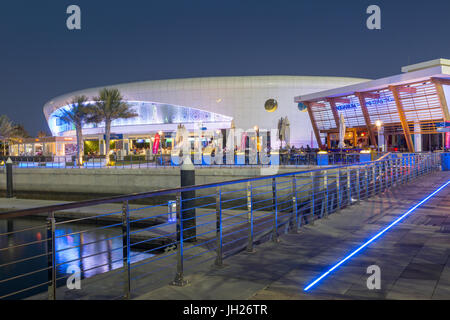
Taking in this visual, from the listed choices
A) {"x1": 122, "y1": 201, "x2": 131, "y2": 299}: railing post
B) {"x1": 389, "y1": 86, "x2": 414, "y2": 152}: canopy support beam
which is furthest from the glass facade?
{"x1": 122, "y1": 201, "x2": 131, "y2": 299}: railing post

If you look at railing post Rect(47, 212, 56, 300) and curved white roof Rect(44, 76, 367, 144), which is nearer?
railing post Rect(47, 212, 56, 300)

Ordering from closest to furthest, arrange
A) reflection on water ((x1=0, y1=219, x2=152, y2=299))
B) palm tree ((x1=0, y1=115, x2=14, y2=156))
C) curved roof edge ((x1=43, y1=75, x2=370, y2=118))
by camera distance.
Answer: reflection on water ((x1=0, y1=219, x2=152, y2=299)), palm tree ((x1=0, y1=115, x2=14, y2=156)), curved roof edge ((x1=43, y1=75, x2=370, y2=118))

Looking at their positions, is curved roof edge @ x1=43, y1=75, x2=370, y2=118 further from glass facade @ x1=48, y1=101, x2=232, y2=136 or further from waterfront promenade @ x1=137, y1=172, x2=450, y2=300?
waterfront promenade @ x1=137, y1=172, x2=450, y2=300

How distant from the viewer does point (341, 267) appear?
4.64 metres

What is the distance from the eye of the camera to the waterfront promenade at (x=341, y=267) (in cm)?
384

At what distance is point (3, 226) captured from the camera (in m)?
18.1

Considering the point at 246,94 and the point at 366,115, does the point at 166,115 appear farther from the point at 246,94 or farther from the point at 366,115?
the point at 366,115

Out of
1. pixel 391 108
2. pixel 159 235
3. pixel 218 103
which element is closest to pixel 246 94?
pixel 218 103

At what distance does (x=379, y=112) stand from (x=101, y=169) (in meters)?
25.9

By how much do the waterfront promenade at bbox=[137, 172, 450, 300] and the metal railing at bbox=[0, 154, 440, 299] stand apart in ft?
1.06

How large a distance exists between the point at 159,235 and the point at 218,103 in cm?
5031

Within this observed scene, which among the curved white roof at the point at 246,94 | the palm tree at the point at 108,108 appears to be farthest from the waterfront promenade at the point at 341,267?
the curved white roof at the point at 246,94

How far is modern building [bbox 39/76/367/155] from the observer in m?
59.1

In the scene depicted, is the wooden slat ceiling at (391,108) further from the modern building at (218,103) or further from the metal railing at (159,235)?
the modern building at (218,103)
